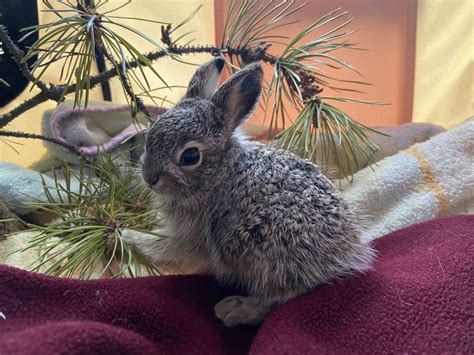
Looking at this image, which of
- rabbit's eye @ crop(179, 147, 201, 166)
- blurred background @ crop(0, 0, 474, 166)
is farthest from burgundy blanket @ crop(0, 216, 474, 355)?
blurred background @ crop(0, 0, 474, 166)

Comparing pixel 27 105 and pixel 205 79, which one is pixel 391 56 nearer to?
pixel 205 79

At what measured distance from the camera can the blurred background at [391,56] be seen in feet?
4.19

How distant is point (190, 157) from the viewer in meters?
0.66

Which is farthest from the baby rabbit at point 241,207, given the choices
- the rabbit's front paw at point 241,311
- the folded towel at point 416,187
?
the folded towel at point 416,187

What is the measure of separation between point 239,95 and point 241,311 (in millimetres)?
303

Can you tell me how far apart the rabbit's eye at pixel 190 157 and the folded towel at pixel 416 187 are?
390mm

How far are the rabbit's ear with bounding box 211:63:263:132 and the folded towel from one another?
346mm

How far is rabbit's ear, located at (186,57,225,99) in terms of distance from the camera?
2.35 feet

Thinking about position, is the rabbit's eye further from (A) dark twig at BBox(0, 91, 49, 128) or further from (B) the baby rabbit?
(A) dark twig at BBox(0, 91, 49, 128)

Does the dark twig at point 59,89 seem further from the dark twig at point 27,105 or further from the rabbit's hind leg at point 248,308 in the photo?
the rabbit's hind leg at point 248,308

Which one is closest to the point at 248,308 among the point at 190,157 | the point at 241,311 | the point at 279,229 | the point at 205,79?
the point at 241,311

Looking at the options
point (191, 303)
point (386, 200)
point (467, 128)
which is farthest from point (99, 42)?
point (467, 128)

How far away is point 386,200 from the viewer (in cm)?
96

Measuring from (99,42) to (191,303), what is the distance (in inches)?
14.3
